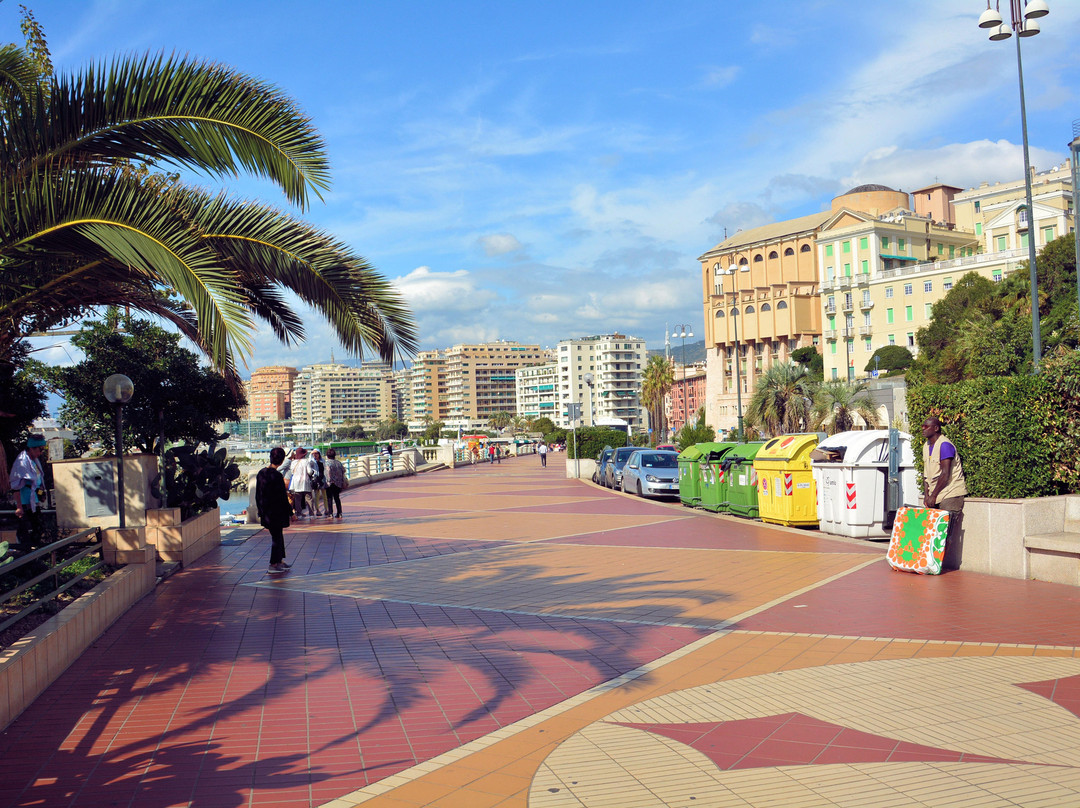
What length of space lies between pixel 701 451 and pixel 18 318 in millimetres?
13623

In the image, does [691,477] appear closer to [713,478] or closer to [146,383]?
→ [713,478]

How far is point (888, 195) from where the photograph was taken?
106m

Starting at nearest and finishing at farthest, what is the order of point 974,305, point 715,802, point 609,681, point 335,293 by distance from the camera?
point 715,802
point 609,681
point 335,293
point 974,305

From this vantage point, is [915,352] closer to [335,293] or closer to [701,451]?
[701,451]

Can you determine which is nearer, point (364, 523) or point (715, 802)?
point (715, 802)

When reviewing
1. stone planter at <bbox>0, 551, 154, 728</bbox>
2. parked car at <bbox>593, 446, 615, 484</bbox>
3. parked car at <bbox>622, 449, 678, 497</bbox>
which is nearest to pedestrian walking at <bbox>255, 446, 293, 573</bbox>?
stone planter at <bbox>0, 551, 154, 728</bbox>

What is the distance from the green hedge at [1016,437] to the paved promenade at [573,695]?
1.04 meters

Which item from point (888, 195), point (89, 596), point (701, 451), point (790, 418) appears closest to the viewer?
point (89, 596)

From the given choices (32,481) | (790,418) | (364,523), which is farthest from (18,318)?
(790,418)

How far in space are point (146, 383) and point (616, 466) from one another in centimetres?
1595

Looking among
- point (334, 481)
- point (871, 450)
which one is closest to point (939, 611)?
point (871, 450)

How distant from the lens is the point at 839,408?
1553 inches

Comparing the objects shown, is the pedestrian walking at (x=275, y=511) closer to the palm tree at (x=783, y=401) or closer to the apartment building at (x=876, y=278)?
the palm tree at (x=783, y=401)

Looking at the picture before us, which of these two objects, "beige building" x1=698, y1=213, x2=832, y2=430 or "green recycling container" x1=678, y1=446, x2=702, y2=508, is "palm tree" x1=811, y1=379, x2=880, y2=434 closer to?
"green recycling container" x1=678, y1=446, x2=702, y2=508
